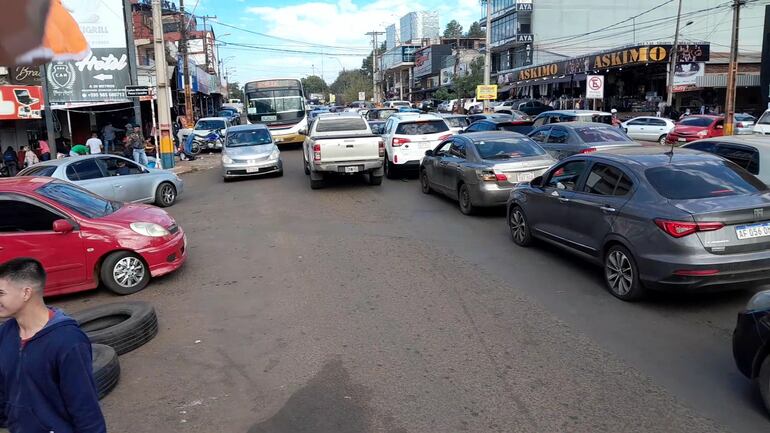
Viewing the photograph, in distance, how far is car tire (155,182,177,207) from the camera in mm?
13852

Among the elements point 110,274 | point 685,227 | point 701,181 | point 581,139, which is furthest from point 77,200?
Result: point 581,139

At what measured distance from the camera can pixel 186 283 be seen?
301 inches

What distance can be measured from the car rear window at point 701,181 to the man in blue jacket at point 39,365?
221 inches

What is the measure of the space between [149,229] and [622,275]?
5.74 metres

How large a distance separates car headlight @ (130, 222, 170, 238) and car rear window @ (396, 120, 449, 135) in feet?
32.9

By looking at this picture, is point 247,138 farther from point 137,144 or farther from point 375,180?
point 375,180

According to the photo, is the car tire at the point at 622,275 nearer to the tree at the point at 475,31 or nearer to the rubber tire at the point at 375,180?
the rubber tire at the point at 375,180

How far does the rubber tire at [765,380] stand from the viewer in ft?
13.0

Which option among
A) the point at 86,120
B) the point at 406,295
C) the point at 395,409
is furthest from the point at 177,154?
the point at 395,409

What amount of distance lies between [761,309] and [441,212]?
8.07 metres

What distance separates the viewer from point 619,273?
6.45 m

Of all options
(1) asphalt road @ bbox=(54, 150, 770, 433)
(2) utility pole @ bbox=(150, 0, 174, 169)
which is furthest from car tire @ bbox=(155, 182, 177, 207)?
(2) utility pole @ bbox=(150, 0, 174, 169)

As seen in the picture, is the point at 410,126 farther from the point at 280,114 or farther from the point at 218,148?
the point at 218,148

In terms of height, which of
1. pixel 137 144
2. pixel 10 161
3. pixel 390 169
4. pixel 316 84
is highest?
pixel 316 84
